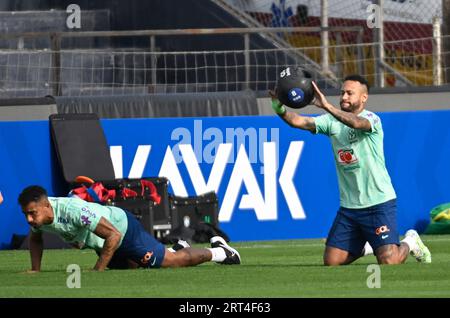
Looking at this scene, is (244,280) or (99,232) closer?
(244,280)

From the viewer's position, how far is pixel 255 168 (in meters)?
21.2

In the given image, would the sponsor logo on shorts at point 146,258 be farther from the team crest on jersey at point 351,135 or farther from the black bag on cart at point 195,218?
the black bag on cart at point 195,218

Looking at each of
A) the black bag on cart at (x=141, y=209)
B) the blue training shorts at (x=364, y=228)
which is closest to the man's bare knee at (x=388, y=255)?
the blue training shorts at (x=364, y=228)

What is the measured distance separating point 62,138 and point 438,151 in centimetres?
536

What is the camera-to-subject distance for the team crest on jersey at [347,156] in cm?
1478

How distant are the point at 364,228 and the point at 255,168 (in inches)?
255

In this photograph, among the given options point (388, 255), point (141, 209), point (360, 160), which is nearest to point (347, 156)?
point (360, 160)

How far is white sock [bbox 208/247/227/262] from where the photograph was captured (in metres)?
15.4

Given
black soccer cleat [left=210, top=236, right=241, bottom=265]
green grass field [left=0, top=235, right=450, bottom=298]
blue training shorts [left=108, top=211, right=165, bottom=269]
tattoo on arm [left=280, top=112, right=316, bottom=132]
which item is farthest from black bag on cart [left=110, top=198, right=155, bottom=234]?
tattoo on arm [left=280, top=112, right=316, bottom=132]

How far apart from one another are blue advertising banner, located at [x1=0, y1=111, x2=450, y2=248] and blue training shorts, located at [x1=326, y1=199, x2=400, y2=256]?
6105mm

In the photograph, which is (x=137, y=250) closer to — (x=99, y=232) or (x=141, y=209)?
(x=99, y=232)
